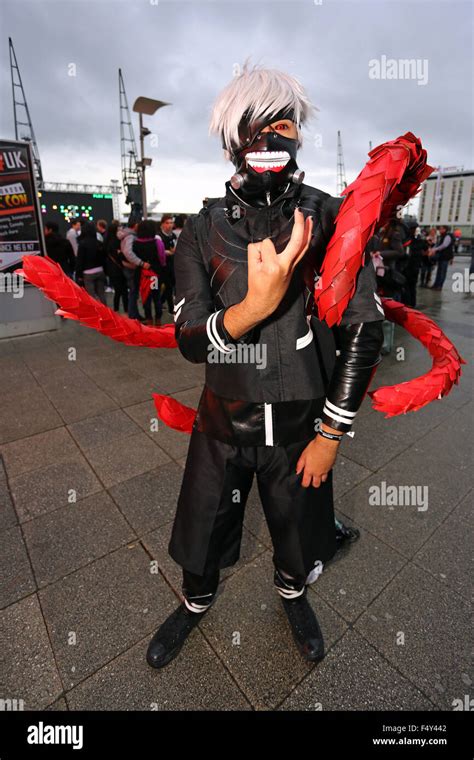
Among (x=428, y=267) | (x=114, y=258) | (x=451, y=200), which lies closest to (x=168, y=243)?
(x=114, y=258)

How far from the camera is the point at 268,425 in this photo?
4.83 ft

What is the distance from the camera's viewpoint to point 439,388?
1651 millimetres

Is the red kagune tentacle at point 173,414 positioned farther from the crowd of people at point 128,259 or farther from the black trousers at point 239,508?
the crowd of people at point 128,259

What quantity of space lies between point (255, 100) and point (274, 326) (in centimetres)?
76

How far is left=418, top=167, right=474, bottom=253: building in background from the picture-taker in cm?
9043

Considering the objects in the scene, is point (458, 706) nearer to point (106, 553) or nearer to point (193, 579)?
point (193, 579)

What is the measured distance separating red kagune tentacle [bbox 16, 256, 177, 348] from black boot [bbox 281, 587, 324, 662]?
143 centimetres

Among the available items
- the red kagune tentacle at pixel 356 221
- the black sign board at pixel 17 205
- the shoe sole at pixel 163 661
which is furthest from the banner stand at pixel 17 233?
the red kagune tentacle at pixel 356 221

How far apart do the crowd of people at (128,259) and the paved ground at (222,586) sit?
3.92 m

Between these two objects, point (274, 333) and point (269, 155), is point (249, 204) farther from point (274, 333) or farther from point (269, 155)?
point (274, 333)

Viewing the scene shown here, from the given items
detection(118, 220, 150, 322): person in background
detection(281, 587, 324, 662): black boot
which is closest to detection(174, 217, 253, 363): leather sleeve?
detection(281, 587, 324, 662): black boot

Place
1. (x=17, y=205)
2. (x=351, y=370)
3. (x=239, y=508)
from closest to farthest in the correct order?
1. (x=351, y=370)
2. (x=239, y=508)
3. (x=17, y=205)

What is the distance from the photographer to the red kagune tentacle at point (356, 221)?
3.96 feet
